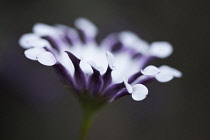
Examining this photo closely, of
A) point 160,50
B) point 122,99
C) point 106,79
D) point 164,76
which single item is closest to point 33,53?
point 106,79

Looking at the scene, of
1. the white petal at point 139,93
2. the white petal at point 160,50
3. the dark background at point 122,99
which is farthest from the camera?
the dark background at point 122,99

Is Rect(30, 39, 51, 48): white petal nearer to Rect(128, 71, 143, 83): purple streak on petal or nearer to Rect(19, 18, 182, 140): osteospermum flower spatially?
Rect(19, 18, 182, 140): osteospermum flower

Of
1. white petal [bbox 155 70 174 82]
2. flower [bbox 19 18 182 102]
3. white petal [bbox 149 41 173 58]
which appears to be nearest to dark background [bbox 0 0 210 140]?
flower [bbox 19 18 182 102]

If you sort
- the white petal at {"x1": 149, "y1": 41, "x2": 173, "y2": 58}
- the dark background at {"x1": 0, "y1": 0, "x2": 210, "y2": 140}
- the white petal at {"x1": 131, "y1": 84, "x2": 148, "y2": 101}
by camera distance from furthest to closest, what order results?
the dark background at {"x1": 0, "y1": 0, "x2": 210, "y2": 140}, the white petal at {"x1": 149, "y1": 41, "x2": 173, "y2": 58}, the white petal at {"x1": 131, "y1": 84, "x2": 148, "y2": 101}

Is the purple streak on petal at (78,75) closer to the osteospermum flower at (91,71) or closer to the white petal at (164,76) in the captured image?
the osteospermum flower at (91,71)

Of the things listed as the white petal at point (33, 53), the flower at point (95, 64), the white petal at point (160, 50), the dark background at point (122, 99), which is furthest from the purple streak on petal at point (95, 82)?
the dark background at point (122, 99)

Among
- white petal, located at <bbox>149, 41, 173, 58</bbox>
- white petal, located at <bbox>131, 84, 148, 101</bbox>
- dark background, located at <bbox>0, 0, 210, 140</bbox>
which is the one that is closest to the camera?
white petal, located at <bbox>131, 84, 148, 101</bbox>

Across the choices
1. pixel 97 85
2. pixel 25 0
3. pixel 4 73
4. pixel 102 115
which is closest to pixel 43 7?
pixel 25 0
